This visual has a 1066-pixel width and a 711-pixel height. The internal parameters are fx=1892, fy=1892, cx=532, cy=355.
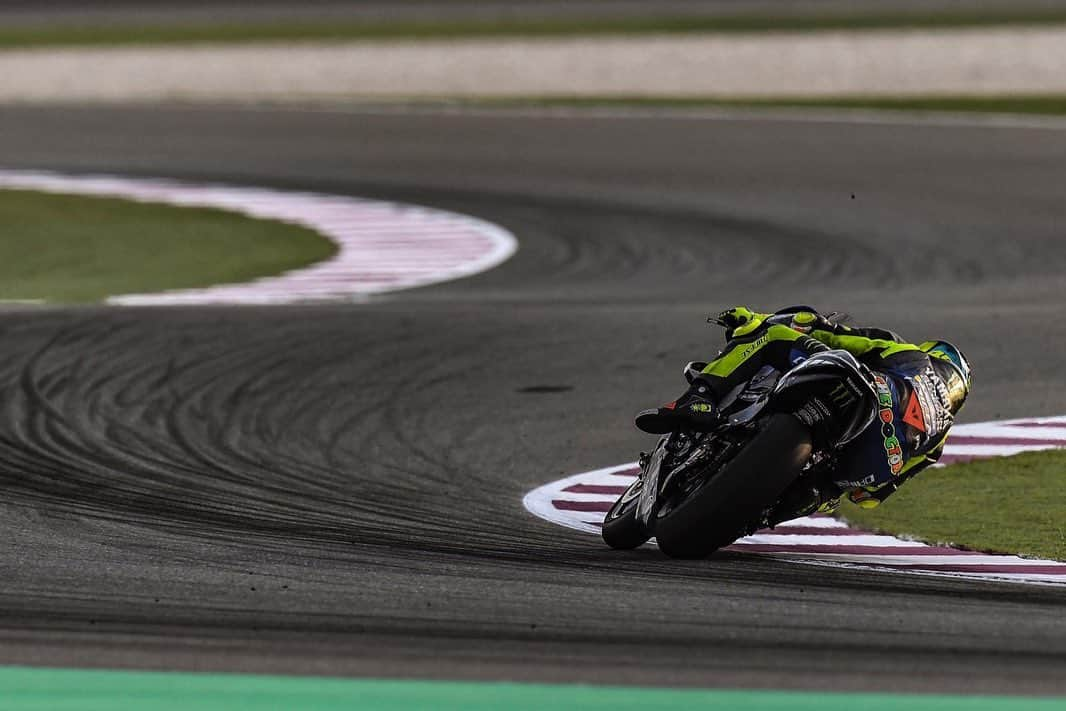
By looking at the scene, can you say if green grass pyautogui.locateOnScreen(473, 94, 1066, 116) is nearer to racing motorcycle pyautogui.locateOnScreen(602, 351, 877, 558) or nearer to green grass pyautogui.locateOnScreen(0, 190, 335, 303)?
green grass pyautogui.locateOnScreen(0, 190, 335, 303)

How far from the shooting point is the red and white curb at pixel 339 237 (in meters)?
14.1

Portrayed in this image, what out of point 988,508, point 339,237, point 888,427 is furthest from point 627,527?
point 339,237

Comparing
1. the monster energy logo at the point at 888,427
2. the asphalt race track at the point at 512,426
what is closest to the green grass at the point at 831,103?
the asphalt race track at the point at 512,426

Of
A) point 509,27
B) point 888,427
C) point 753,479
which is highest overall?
point 888,427

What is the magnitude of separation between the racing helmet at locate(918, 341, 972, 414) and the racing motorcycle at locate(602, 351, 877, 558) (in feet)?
1.56

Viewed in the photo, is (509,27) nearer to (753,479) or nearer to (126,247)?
(126,247)

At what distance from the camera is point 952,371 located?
7.02m

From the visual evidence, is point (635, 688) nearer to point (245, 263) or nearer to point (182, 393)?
point (182, 393)

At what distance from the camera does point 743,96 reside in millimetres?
26375

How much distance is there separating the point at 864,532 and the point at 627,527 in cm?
105

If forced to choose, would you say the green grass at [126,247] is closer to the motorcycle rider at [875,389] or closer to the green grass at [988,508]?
the green grass at [988,508]

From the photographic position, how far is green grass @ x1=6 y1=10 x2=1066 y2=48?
32.0 metres

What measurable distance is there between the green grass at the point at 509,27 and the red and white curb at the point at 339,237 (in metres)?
12.3

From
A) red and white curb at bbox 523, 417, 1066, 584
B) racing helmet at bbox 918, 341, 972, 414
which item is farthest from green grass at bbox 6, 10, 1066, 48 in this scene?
racing helmet at bbox 918, 341, 972, 414
